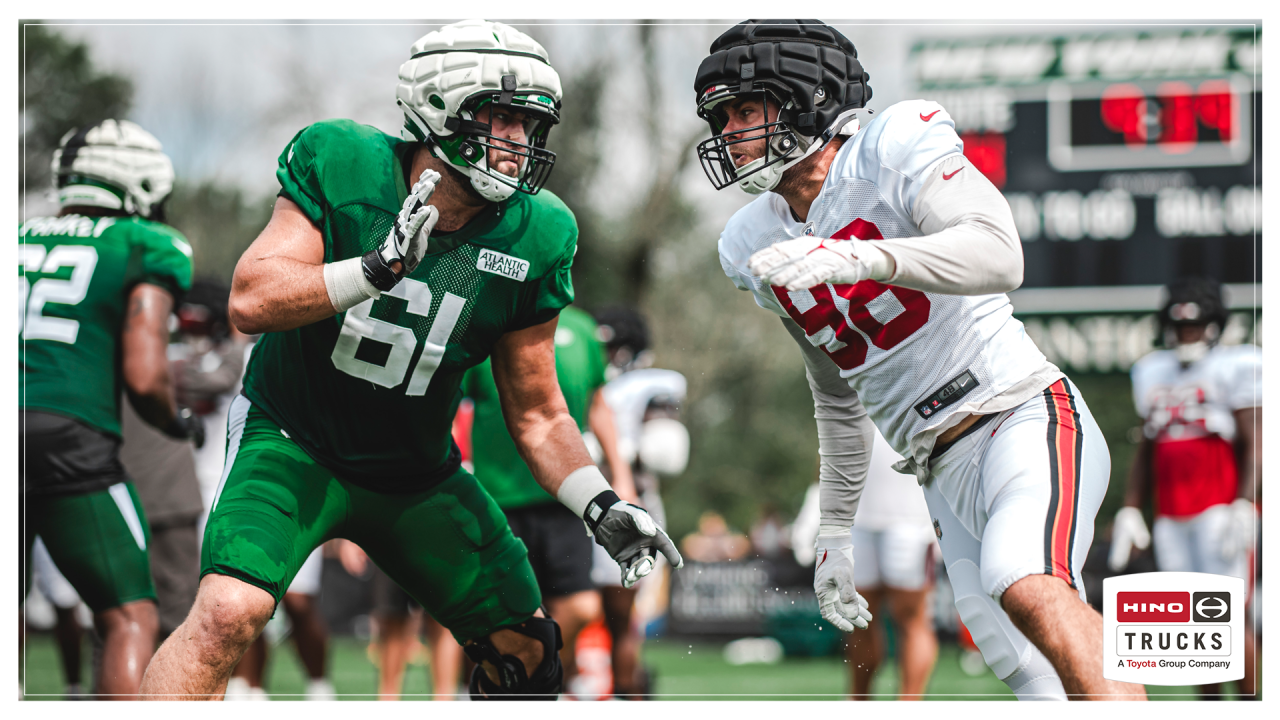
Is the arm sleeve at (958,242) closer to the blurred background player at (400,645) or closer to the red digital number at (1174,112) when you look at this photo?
the blurred background player at (400,645)

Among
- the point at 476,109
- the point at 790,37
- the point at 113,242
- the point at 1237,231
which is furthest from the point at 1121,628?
the point at 1237,231

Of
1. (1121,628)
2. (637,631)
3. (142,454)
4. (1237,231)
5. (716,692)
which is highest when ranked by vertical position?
(1237,231)

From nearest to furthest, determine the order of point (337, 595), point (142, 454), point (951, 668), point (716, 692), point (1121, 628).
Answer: point (1121, 628) → point (142, 454) → point (716, 692) → point (951, 668) → point (337, 595)

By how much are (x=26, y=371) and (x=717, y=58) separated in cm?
227

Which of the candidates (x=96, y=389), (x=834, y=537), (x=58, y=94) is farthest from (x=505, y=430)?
(x=58, y=94)

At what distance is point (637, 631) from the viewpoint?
545 cm

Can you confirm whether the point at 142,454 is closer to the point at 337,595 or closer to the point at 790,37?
the point at 790,37

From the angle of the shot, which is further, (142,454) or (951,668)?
(951,668)

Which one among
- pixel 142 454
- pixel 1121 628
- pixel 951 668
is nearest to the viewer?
pixel 1121 628

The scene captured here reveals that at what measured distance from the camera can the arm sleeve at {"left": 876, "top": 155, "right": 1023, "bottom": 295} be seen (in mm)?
2186

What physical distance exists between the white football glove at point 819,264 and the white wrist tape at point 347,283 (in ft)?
2.67

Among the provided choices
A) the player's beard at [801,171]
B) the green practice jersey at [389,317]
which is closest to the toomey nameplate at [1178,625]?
the player's beard at [801,171]

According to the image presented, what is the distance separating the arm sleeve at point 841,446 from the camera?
9.77 feet

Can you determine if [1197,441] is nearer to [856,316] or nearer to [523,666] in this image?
[856,316]
